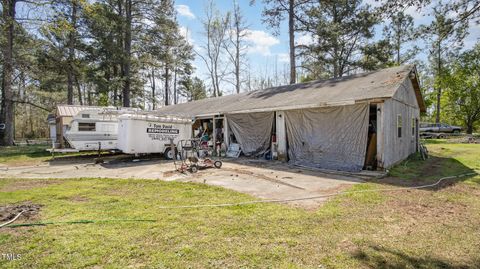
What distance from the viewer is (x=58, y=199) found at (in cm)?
556

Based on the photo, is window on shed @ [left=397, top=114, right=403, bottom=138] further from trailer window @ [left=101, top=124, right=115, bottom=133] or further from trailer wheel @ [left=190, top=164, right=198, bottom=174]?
trailer window @ [left=101, top=124, right=115, bottom=133]

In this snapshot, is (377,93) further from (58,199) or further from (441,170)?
(58,199)

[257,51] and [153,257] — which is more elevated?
[257,51]

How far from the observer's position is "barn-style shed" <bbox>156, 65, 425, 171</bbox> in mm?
8883

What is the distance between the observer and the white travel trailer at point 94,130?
1240 cm

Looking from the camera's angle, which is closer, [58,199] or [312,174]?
[58,199]

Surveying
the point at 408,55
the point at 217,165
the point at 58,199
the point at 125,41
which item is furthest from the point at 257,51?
the point at 58,199

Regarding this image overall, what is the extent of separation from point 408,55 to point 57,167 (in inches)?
1476

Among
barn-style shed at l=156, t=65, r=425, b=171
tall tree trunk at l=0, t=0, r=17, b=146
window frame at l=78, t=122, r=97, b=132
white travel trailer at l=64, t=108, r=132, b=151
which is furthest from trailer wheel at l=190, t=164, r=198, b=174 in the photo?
tall tree trunk at l=0, t=0, r=17, b=146

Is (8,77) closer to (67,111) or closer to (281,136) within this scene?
(67,111)

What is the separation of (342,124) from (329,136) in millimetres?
687

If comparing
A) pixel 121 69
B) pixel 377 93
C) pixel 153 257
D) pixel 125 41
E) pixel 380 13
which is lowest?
pixel 153 257

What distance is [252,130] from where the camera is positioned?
12.9 meters

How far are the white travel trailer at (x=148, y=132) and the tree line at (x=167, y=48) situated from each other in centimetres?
588
